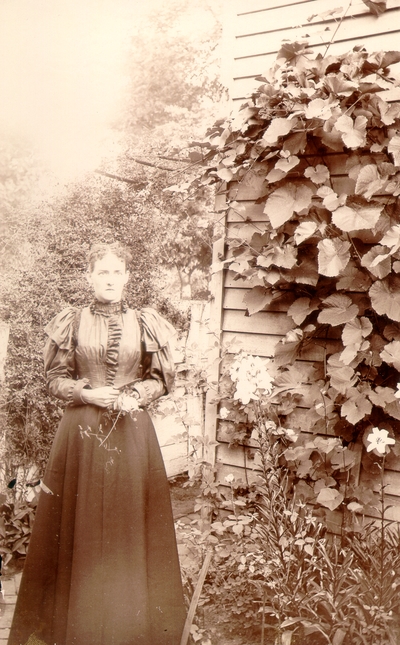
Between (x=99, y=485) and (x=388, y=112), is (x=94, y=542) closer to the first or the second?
(x=99, y=485)

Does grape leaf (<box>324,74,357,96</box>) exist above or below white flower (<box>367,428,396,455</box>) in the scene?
above

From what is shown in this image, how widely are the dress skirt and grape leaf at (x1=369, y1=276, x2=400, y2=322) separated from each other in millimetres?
883

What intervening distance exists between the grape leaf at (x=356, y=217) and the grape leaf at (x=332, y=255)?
6 centimetres

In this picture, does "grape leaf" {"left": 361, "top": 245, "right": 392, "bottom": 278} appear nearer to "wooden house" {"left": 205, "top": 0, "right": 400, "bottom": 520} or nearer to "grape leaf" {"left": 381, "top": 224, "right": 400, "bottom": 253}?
"grape leaf" {"left": 381, "top": 224, "right": 400, "bottom": 253}

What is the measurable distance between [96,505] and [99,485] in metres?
0.07

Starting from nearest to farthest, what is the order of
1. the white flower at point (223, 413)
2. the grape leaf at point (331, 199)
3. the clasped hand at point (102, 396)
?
the clasped hand at point (102, 396), the grape leaf at point (331, 199), the white flower at point (223, 413)

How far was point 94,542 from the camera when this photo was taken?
188cm

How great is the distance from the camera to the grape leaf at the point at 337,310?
79.2 inches

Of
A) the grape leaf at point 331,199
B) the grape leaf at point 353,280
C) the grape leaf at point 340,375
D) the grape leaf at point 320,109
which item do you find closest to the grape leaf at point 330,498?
the grape leaf at point 340,375

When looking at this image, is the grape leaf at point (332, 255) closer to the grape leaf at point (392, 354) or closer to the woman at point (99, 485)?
the grape leaf at point (392, 354)

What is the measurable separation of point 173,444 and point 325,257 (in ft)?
2.88

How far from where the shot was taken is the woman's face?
6.12ft

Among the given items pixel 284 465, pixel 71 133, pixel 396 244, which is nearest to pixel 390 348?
pixel 396 244

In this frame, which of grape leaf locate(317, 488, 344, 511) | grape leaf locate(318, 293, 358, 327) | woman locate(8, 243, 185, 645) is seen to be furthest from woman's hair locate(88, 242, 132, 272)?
grape leaf locate(317, 488, 344, 511)
